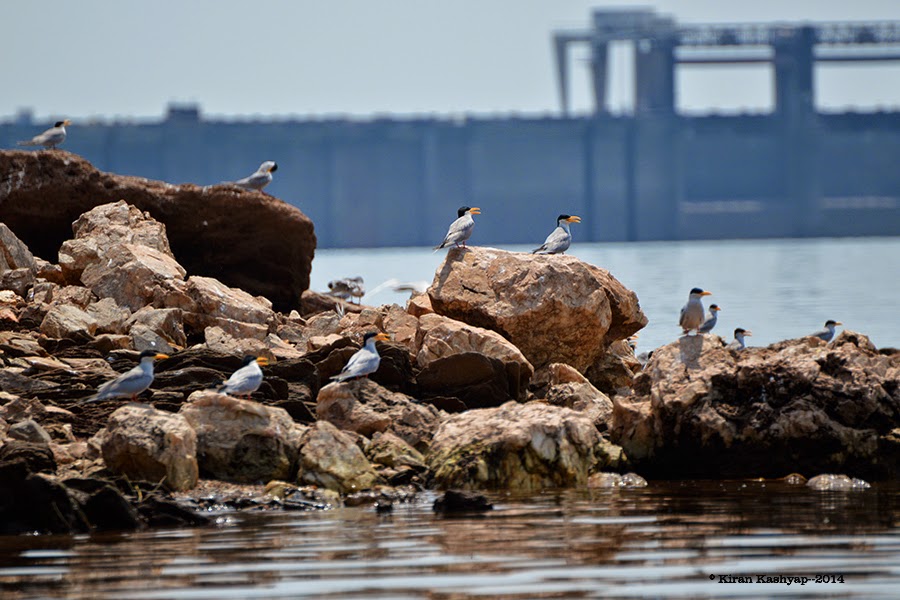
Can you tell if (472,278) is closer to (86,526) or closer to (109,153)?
(86,526)

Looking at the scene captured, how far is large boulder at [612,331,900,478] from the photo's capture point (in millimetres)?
11148

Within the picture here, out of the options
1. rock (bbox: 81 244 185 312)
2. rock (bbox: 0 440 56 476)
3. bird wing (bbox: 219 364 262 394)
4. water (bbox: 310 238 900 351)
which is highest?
rock (bbox: 81 244 185 312)

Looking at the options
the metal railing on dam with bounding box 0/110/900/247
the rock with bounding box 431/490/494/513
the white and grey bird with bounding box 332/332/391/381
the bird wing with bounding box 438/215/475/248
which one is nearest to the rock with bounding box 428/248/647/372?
the bird wing with bounding box 438/215/475/248

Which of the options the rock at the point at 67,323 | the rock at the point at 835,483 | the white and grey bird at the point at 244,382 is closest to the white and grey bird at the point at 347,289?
the rock at the point at 67,323

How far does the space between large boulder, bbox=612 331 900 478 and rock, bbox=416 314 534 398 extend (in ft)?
4.21

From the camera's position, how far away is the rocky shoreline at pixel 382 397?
9703 mm

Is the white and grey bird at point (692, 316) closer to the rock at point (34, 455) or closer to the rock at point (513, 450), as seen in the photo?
the rock at point (513, 450)

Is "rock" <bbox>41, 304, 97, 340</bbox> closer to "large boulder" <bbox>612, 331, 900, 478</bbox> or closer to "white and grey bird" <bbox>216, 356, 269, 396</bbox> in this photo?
"white and grey bird" <bbox>216, 356, 269, 396</bbox>

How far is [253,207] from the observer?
18.0 m

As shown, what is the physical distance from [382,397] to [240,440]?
155 centimetres

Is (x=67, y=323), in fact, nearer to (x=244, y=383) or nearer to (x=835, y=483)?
(x=244, y=383)

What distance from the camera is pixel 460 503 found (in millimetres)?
9344

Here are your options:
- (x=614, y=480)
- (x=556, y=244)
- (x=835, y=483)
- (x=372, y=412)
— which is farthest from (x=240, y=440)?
(x=556, y=244)

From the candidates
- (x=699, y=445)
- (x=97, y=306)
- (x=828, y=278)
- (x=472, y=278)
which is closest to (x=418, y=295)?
(x=472, y=278)
